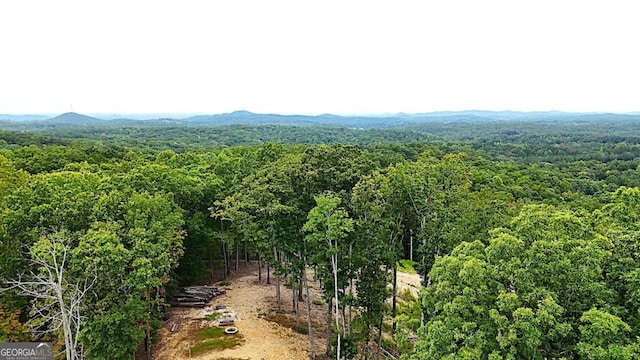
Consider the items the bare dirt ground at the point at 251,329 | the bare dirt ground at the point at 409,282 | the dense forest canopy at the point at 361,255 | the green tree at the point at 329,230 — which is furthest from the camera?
the bare dirt ground at the point at 409,282

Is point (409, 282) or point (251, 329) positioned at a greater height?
point (251, 329)

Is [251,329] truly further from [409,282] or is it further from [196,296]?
[409,282]

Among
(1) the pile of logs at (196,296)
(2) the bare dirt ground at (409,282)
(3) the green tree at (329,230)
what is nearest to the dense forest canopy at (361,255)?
(3) the green tree at (329,230)

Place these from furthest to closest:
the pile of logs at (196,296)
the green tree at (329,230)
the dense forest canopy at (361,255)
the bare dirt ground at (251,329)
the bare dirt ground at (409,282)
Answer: the bare dirt ground at (409,282)
the pile of logs at (196,296)
the bare dirt ground at (251,329)
the green tree at (329,230)
the dense forest canopy at (361,255)

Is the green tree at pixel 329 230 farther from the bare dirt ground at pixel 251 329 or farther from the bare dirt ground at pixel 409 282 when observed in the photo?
the bare dirt ground at pixel 409 282

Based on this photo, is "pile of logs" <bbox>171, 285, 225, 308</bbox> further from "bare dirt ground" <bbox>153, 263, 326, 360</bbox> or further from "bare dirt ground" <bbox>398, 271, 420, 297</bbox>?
"bare dirt ground" <bbox>398, 271, 420, 297</bbox>

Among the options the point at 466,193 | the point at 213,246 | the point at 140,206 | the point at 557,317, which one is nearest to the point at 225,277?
the point at 213,246

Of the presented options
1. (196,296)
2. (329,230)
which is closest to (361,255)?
(329,230)
